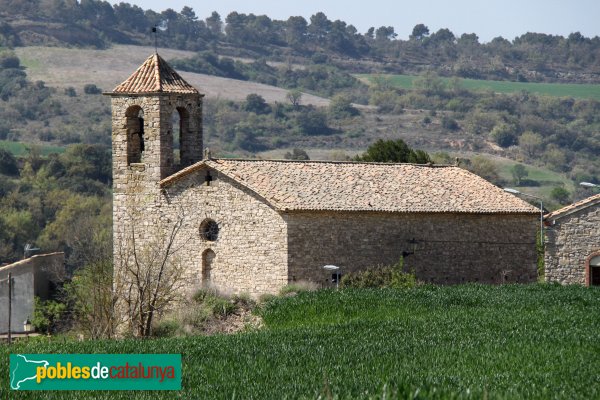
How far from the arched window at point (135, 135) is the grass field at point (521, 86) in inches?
4599

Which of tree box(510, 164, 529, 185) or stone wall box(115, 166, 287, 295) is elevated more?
stone wall box(115, 166, 287, 295)

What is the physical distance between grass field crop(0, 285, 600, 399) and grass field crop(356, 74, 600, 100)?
405 ft

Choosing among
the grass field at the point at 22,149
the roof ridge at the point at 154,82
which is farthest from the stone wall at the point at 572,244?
the grass field at the point at 22,149

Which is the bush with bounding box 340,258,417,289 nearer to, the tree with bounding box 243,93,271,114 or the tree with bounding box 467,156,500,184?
the tree with bounding box 467,156,500,184

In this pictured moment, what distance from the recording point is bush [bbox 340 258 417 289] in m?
39.7

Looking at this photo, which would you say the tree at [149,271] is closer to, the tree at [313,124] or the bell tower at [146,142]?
the bell tower at [146,142]

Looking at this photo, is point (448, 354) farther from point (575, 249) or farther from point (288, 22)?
point (288, 22)

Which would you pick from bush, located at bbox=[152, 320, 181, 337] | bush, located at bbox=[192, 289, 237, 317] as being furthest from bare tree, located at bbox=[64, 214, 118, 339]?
bush, located at bbox=[192, 289, 237, 317]

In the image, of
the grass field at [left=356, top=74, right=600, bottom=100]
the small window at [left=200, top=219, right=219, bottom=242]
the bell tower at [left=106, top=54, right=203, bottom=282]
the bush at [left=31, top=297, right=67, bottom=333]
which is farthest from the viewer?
the grass field at [left=356, top=74, right=600, bottom=100]

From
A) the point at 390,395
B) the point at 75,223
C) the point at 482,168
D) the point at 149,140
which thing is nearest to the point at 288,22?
the point at 482,168

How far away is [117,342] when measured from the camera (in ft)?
91.0

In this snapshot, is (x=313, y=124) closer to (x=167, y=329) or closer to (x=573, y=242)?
(x=573, y=242)

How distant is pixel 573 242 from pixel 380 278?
584 cm

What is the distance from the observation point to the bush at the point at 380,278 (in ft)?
130
